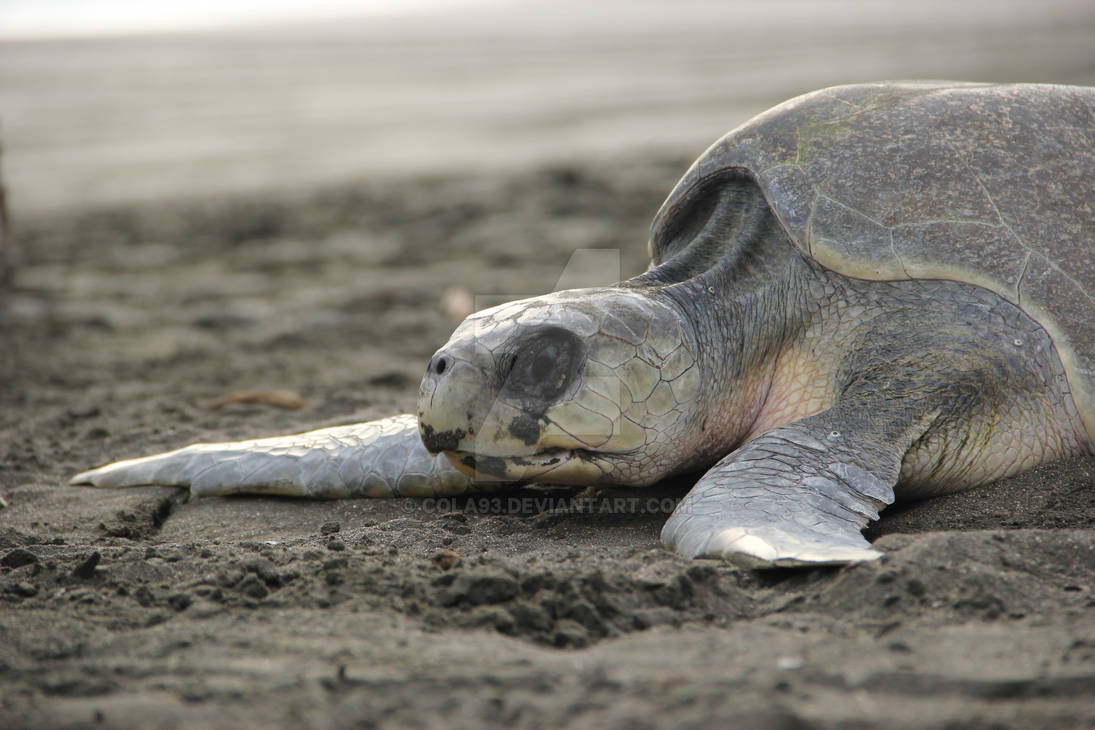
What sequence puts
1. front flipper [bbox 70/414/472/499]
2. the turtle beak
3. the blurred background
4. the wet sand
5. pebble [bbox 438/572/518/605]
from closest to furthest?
the wet sand → pebble [bbox 438/572/518/605] → the turtle beak → front flipper [bbox 70/414/472/499] → the blurred background

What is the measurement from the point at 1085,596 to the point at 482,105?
1351 centimetres

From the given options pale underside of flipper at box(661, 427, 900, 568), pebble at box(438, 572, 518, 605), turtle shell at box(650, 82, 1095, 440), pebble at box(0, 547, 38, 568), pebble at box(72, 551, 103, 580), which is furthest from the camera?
turtle shell at box(650, 82, 1095, 440)

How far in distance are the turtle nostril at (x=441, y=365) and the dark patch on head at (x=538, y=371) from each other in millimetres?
123

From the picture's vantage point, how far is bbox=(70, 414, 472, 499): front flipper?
8.79 ft

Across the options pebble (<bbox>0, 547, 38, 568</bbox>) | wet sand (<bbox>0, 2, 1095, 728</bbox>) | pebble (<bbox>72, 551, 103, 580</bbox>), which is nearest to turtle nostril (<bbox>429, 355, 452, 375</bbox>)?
wet sand (<bbox>0, 2, 1095, 728</bbox>)

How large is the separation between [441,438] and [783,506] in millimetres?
799

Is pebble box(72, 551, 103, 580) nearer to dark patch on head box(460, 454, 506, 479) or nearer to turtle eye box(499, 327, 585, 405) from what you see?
dark patch on head box(460, 454, 506, 479)

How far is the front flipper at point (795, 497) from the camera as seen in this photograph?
1889 mm

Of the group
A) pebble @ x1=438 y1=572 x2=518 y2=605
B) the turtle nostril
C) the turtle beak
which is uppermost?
the turtle nostril

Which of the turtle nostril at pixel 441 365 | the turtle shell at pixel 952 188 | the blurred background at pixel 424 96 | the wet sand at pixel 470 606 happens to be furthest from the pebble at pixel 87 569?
the blurred background at pixel 424 96

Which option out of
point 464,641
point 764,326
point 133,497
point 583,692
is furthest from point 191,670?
point 764,326

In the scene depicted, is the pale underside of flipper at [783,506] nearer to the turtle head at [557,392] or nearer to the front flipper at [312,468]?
the turtle head at [557,392]

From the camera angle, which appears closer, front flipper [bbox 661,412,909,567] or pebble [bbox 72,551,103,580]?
front flipper [bbox 661,412,909,567]

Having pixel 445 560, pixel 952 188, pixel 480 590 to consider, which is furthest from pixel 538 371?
pixel 952 188
